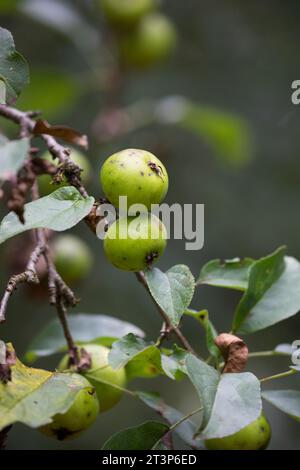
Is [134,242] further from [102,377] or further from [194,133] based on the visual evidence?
[194,133]

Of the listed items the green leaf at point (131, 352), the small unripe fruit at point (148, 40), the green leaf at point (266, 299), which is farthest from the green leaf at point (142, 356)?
the small unripe fruit at point (148, 40)

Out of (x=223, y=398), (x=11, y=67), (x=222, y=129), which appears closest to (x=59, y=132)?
(x=11, y=67)

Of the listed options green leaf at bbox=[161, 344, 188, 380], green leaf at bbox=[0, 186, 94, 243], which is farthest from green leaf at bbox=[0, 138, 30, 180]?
green leaf at bbox=[161, 344, 188, 380]

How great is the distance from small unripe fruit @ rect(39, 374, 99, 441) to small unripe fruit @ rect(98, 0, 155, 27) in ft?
5.03

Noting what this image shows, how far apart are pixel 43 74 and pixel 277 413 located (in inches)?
60.4

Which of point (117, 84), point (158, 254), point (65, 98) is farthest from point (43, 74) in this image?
point (158, 254)

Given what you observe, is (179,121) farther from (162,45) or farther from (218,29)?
(218,29)

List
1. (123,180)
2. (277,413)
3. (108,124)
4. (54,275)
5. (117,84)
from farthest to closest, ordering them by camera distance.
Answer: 1. (277,413)
2. (117,84)
3. (108,124)
4. (54,275)
5. (123,180)

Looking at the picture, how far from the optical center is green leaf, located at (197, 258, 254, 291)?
1.23m

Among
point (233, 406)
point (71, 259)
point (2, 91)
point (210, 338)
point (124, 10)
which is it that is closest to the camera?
point (233, 406)

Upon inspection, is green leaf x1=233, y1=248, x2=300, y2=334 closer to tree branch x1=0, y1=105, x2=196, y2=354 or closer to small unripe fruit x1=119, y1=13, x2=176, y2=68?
tree branch x1=0, y1=105, x2=196, y2=354

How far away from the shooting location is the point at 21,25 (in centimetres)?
287

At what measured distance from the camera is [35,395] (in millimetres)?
924

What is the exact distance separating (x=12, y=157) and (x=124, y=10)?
1.62m
